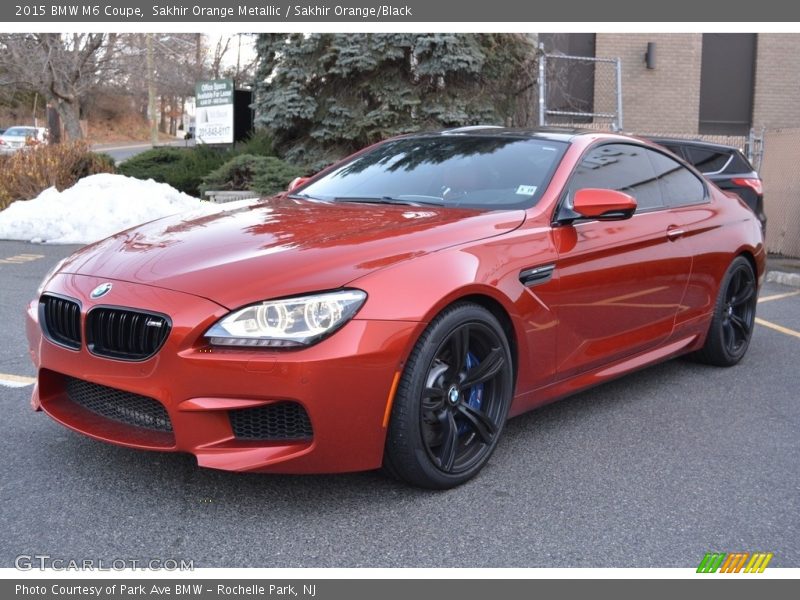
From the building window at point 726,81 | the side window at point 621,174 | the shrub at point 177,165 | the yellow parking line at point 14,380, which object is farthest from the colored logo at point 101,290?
the building window at point 726,81

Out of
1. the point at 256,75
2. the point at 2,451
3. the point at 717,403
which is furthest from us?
the point at 256,75

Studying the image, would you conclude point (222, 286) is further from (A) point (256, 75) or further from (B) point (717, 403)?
(A) point (256, 75)

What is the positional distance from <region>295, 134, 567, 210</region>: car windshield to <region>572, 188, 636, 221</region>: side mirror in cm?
20

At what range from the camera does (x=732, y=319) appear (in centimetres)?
565

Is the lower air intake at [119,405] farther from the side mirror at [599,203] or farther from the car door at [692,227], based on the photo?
the car door at [692,227]

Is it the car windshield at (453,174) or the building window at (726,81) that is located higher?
the building window at (726,81)

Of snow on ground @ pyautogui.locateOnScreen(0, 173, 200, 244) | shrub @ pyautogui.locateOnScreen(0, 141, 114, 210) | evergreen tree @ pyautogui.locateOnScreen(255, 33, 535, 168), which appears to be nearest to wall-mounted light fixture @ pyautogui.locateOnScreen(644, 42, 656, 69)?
evergreen tree @ pyautogui.locateOnScreen(255, 33, 535, 168)

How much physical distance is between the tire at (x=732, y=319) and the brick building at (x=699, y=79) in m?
10.2

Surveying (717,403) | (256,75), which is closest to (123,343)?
(717,403)

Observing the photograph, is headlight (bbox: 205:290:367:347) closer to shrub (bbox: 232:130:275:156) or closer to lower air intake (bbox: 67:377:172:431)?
lower air intake (bbox: 67:377:172:431)

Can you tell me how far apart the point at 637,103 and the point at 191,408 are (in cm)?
1418

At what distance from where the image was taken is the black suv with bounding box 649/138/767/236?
8703 mm

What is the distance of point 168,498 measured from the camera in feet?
10.8

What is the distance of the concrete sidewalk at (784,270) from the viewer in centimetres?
943
